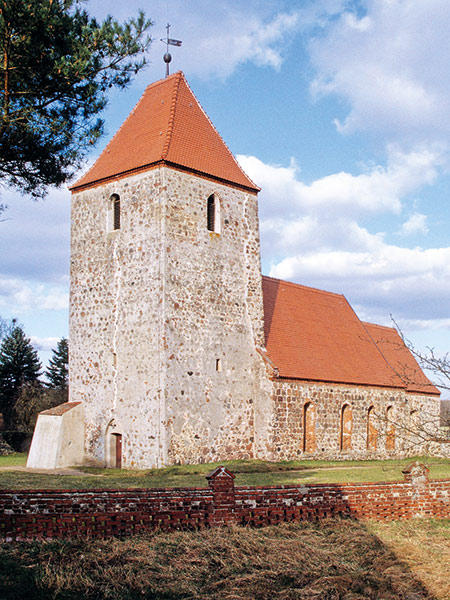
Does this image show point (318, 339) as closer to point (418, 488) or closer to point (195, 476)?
point (195, 476)

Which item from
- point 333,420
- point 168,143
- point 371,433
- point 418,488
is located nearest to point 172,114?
point 168,143

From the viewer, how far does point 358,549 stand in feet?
29.7

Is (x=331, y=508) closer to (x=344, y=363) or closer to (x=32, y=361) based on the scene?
(x=344, y=363)

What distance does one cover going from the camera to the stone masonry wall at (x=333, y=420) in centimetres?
2225

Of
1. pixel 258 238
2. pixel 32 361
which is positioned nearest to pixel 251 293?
pixel 258 238

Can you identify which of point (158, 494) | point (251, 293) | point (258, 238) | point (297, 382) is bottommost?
point (158, 494)

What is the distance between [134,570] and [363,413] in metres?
19.9

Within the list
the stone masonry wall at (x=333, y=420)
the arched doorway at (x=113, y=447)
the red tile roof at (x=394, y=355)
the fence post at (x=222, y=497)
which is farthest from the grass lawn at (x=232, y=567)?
the red tile roof at (x=394, y=355)

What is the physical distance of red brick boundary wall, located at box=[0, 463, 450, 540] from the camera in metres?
8.60

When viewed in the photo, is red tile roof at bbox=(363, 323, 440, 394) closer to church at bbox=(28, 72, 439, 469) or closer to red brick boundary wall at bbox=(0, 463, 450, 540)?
church at bbox=(28, 72, 439, 469)

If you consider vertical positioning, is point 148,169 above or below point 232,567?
above

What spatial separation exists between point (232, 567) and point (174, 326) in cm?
1222

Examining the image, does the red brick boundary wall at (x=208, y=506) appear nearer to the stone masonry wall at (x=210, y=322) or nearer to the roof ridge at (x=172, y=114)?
the stone masonry wall at (x=210, y=322)

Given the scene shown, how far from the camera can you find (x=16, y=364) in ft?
141
